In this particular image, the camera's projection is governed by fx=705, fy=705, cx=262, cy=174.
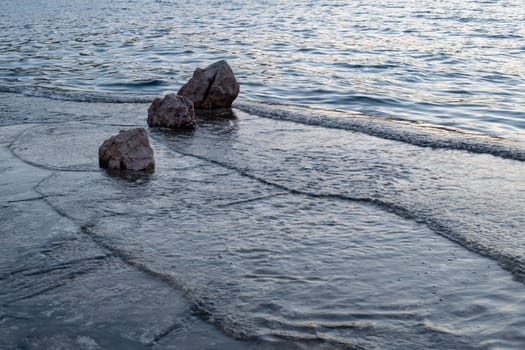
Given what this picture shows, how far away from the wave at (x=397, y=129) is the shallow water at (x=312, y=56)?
682 mm

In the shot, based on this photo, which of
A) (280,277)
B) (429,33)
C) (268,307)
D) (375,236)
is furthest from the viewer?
(429,33)

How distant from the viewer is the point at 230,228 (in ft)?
14.4

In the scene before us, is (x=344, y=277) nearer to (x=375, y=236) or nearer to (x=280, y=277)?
(x=280, y=277)

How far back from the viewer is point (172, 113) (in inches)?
291

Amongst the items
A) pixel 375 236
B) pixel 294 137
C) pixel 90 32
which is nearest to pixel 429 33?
pixel 90 32

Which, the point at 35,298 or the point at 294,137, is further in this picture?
the point at 294,137

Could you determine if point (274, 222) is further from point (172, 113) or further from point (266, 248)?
point (172, 113)

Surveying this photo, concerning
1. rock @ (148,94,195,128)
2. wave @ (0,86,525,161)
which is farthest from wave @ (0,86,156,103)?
rock @ (148,94,195,128)

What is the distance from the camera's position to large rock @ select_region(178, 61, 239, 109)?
28.0 feet

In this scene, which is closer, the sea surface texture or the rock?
the sea surface texture

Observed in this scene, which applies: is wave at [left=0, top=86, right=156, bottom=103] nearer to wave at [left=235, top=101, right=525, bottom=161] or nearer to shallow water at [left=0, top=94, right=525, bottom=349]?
wave at [left=235, top=101, right=525, bottom=161]

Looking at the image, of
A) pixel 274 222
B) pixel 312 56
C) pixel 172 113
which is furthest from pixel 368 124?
pixel 312 56

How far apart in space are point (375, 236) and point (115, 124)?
13.5 feet

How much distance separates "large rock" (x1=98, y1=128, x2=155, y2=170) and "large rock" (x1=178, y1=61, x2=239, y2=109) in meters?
2.83
